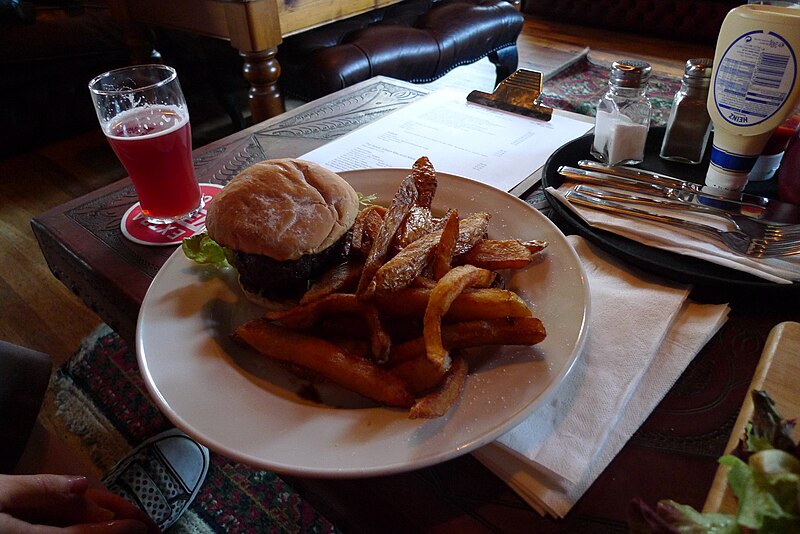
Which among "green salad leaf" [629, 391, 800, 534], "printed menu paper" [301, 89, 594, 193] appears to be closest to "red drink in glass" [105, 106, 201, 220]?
"printed menu paper" [301, 89, 594, 193]

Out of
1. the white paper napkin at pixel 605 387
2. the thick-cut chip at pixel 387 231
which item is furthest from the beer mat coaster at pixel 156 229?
the white paper napkin at pixel 605 387

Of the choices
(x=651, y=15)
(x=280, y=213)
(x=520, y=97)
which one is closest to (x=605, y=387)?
(x=280, y=213)

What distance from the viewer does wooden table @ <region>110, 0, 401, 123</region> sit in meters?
2.39

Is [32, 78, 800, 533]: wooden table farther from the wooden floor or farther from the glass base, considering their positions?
the wooden floor

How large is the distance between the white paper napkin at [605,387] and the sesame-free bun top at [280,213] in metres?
0.45

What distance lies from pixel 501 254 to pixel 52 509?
2.71ft

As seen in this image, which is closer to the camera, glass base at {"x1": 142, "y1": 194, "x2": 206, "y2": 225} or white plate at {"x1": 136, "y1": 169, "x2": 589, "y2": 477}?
white plate at {"x1": 136, "y1": 169, "x2": 589, "y2": 477}

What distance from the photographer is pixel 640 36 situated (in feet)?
18.8

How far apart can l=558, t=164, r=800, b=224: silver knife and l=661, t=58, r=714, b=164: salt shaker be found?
16cm

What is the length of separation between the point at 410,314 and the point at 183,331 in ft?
1.21

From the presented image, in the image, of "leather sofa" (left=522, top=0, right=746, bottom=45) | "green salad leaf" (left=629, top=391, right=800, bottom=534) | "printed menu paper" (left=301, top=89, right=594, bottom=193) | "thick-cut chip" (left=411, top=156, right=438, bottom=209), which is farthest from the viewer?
"leather sofa" (left=522, top=0, right=746, bottom=45)

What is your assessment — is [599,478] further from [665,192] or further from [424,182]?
[665,192]

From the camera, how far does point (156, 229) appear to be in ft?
3.86

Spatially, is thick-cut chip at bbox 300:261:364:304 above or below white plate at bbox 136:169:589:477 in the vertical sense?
above
